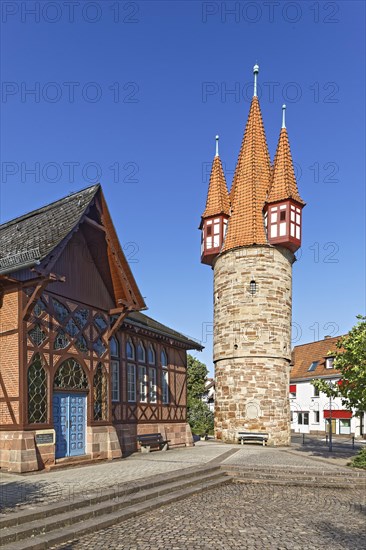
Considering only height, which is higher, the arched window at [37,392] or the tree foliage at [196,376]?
the arched window at [37,392]

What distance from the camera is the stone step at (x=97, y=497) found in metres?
7.82

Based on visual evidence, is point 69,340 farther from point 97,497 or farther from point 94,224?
point 97,497

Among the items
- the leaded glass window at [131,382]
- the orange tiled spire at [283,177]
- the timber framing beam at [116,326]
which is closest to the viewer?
the timber framing beam at [116,326]

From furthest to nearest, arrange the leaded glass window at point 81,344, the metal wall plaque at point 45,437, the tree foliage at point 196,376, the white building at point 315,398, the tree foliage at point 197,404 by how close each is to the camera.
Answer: the white building at point 315,398
the tree foliage at point 196,376
the tree foliage at point 197,404
the leaded glass window at point 81,344
the metal wall plaque at point 45,437

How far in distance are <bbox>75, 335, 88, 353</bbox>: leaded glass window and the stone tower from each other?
12982 mm

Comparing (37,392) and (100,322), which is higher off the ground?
(100,322)

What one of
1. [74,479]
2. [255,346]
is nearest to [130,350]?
[74,479]

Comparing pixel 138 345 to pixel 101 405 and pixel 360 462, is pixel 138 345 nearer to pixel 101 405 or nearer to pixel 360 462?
pixel 101 405

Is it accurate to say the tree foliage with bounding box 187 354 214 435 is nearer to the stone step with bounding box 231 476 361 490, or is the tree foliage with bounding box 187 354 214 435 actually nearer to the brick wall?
the stone step with bounding box 231 476 361 490

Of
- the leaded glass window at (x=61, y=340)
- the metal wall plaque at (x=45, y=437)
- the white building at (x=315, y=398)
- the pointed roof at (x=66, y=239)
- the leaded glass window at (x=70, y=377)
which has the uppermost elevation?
the pointed roof at (x=66, y=239)

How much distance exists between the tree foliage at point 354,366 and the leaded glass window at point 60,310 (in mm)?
9073

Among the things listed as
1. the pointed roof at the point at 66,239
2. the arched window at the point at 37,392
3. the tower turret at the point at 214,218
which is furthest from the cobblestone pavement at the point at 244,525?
the tower turret at the point at 214,218

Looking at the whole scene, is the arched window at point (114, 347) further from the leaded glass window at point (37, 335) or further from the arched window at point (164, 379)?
the leaded glass window at point (37, 335)

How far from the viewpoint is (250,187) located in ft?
96.9
